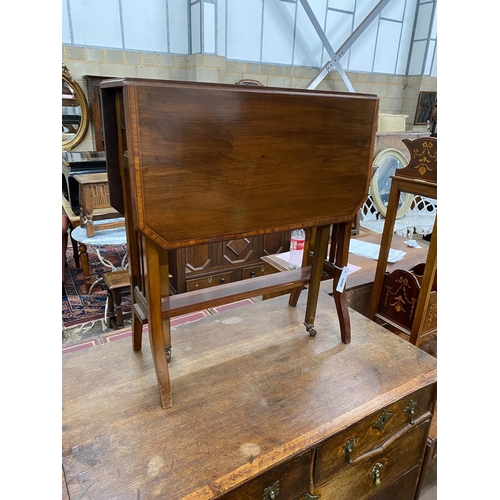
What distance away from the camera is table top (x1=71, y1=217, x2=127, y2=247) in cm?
277

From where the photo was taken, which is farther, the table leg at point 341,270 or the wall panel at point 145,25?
the wall panel at point 145,25

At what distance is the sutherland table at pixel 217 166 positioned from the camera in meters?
0.77

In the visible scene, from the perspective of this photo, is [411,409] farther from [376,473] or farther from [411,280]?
[411,280]

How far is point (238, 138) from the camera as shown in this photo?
84 cm

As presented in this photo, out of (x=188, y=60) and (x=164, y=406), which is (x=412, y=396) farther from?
(x=188, y=60)

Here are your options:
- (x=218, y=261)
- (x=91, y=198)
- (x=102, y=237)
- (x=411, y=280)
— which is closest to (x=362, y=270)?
(x=411, y=280)

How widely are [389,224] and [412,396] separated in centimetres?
75

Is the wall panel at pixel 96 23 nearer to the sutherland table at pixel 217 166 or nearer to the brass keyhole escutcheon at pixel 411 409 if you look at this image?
the sutherland table at pixel 217 166

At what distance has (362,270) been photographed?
7.17ft

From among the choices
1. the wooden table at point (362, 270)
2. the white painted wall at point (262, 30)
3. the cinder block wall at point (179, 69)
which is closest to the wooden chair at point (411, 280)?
the wooden table at point (362, 270)

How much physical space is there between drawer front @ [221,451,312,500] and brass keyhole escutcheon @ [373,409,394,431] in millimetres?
236

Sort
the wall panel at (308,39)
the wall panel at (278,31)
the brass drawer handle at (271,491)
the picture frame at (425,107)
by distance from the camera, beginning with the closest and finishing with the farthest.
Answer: the brass drawer handle at (271,491) → the wall panel at (278,31) → the wall panel at (308,39) → the picture frame at (425,107)

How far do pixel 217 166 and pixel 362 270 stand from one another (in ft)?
5.10
